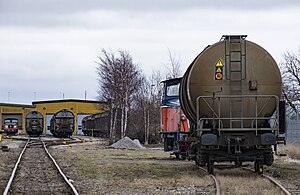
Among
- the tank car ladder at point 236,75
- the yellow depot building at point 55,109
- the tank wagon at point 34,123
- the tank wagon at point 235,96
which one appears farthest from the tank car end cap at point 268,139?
the yellow depot building at point 55,109

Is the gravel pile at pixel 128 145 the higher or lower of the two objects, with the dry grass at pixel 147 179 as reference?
higher

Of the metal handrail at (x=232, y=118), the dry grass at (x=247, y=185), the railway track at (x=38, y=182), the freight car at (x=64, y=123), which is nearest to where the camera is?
the dry grass at (x=247, y=185)

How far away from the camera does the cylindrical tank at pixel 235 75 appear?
539 inches

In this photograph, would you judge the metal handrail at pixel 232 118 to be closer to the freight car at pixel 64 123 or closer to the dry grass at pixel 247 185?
the dry grass at pixel 247 185

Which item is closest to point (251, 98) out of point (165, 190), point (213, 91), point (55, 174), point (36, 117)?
point (213, 91)

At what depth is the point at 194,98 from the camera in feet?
45.8

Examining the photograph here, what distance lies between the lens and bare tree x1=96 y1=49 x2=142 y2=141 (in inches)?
1539

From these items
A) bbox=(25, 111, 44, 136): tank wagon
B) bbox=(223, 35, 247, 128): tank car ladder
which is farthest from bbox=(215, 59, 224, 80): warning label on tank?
bbox=(25, 111, 44, 136): tank wagon

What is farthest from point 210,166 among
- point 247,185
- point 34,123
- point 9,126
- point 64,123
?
point 9,126

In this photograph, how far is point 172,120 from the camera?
20453 millimetres

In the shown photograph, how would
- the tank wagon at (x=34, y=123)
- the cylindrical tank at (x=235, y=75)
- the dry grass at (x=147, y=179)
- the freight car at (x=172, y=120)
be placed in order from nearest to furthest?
the dry grass at (x=147, y=179), the cylindrical tank at (x=235, y=75), the freight car at (x=172, y=120), the tank wagon at (x=34, y=123)

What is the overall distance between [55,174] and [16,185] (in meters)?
2.72

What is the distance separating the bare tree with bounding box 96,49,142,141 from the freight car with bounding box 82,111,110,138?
379 centimetres

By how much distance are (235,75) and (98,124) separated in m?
40.4
